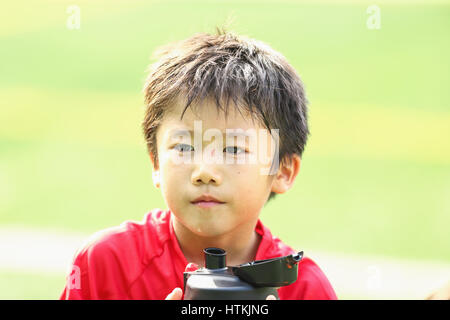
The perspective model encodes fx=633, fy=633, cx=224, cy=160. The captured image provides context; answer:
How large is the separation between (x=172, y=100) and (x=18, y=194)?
10.3 feet

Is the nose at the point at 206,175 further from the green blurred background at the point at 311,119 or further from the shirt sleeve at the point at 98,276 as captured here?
the green blurred background at the point at 311,119

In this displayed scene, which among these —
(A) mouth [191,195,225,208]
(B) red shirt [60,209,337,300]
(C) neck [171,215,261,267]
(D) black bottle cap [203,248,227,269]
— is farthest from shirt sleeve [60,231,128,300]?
(D) black bottle cap [203,248,227,269]

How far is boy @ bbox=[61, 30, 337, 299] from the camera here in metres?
1.77

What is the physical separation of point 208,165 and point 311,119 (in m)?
5.18

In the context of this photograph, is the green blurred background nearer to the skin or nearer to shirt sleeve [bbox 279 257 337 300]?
the skin

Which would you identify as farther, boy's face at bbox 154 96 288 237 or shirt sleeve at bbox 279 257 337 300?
shirt sleeve at bbox 279 257 337 300

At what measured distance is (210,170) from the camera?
1.72 m

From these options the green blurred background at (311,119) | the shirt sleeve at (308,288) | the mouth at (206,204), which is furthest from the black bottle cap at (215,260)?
the green blurred background at (311,119)

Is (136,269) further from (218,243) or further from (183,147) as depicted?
(183,147)

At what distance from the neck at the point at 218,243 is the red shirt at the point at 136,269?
0.03 metres

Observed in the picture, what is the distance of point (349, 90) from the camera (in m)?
7.44

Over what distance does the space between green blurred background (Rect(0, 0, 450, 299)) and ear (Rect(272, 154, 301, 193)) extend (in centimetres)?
53

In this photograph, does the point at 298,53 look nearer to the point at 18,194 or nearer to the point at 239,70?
the point at 18,194
